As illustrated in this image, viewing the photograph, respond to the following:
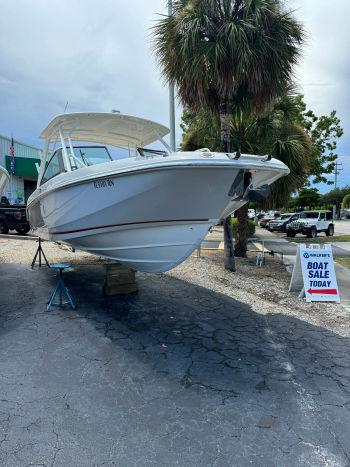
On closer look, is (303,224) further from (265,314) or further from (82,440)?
(82,440)

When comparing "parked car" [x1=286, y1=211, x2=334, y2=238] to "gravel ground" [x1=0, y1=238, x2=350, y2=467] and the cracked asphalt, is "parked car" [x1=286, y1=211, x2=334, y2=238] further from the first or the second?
the cracked asphalt

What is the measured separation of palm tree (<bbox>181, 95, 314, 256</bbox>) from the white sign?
439 centimetres

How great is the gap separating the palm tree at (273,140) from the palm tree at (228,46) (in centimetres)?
228

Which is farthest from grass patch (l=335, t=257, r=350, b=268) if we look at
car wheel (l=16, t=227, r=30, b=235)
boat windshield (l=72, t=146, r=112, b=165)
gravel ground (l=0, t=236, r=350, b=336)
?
car wheel (l=16, t=227, r=30, b=235)

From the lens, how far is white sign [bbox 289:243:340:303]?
700 cm

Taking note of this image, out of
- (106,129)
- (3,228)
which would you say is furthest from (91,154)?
(3,228)

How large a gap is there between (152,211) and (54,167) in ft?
9.21

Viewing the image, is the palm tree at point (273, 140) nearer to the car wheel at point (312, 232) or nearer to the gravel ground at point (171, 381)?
the gravel ground at point (171, 381)

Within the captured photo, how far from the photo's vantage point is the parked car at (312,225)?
22.2 m

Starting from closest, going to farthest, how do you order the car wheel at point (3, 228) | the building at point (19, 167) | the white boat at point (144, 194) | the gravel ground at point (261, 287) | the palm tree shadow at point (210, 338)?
the palm tree shadow at point (210, 338)
the white boat at point (144, 194)
the gravel ground at point (261, 287)
the car wheel at point (3, 228)
the building at point (19, 167)

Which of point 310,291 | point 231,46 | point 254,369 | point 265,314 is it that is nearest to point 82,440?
point 254,369

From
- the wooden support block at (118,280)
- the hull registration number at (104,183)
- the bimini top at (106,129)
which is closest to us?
the hull registration number at (104,183)

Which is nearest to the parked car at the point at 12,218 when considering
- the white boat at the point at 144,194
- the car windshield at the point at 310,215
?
the white boat at the point at 144,194

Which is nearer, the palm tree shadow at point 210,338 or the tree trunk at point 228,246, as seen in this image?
the palm tree shadow at point 210,338
